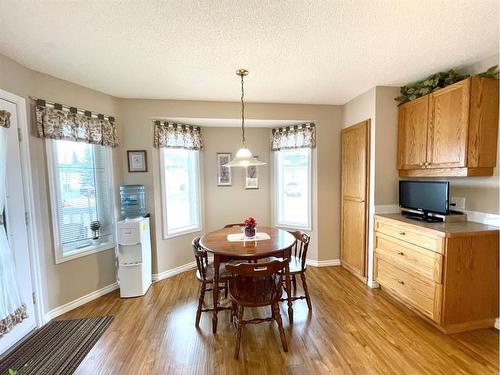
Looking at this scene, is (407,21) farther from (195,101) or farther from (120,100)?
(120,100)

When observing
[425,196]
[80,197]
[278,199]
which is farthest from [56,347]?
[425,196]

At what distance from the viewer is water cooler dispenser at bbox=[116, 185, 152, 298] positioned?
9.05 ft

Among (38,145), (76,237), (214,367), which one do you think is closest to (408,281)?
(214,367)

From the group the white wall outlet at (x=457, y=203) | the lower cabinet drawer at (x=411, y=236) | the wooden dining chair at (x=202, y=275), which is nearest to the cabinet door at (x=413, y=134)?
the white wall outlet at (x=457, y=203)

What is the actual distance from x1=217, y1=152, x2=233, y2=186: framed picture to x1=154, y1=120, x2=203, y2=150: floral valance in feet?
1.24

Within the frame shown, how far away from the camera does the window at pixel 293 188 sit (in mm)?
3744

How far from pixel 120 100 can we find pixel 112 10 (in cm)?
181

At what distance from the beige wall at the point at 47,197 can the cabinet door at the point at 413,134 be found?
363 centimetres

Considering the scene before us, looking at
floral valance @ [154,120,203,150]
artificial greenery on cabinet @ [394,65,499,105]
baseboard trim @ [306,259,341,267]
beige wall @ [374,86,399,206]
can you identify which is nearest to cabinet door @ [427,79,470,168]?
artificial greenery on cabinet @ [394,65,499,105]

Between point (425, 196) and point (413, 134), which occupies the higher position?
point (413, 134)

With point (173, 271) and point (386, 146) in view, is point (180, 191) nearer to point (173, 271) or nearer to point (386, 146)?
point (173, 271)

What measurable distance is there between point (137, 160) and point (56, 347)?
2.06 metres

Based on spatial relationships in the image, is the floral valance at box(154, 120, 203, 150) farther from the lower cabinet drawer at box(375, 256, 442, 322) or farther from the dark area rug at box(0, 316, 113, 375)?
the lower cabinet drawer at box(375, 256, 442, 322)

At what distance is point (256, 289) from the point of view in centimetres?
207
